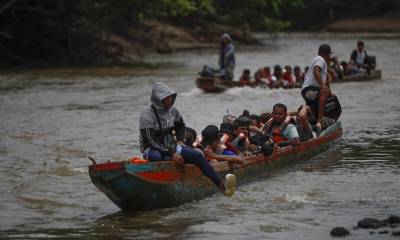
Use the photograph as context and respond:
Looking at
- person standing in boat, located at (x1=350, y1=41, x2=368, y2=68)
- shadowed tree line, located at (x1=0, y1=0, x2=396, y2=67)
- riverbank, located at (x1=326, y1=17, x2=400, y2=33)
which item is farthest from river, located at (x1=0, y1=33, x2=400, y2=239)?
riverbank, located at (x1=326, y1=17, x2=400, y2=33)

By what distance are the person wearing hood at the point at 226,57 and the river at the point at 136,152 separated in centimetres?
54

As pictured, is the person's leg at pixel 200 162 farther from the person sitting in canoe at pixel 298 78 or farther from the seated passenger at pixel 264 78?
the person sitting in canoe at pixel 298 78

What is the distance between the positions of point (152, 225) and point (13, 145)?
24.2 ft

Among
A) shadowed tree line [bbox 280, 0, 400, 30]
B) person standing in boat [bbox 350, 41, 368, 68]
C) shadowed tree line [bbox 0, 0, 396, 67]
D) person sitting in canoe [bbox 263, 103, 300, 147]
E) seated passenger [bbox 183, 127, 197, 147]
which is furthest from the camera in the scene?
shadowed tree line [bbox 280, 0, 400, 30]

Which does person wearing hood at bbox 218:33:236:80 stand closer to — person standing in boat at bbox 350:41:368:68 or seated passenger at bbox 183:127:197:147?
person standing in boat at bbox 350:41:368:68

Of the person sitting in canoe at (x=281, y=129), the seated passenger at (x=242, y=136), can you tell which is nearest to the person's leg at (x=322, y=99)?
the person sitting in canoe at (x=281, y=129)

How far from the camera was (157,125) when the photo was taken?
12359 millimetres

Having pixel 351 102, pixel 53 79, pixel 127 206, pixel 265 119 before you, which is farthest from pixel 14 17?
pixel 127 206

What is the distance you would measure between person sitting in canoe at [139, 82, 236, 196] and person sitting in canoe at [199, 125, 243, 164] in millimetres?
846

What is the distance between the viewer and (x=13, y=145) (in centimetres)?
1862

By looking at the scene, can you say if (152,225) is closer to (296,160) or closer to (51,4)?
(296,160)

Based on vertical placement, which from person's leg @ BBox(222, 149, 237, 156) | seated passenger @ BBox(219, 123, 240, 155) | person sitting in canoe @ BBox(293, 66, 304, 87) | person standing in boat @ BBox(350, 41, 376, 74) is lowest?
person's leg @ BBox(222, 149, 237, 156)

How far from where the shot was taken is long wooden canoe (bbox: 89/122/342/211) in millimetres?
11594

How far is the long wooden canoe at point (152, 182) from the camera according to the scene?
11.6m
